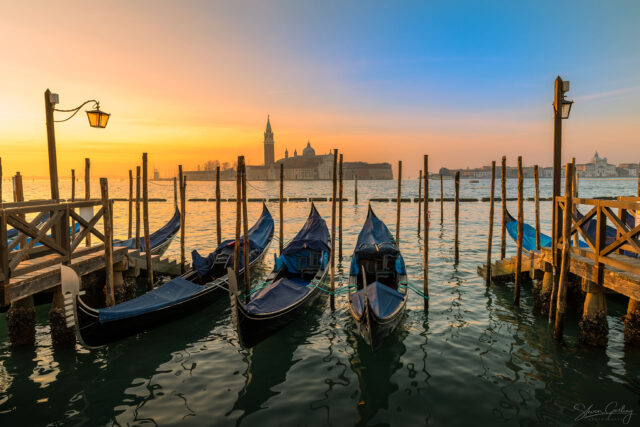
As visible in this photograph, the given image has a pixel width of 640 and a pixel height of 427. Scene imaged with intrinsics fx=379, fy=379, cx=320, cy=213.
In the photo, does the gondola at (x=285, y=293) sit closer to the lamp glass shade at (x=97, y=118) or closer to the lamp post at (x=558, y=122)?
the lamp glass shade at (x=97, y=118)

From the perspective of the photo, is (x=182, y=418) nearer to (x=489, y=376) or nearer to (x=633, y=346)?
(x=489, y=376)

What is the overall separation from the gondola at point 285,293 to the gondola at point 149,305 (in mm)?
1182

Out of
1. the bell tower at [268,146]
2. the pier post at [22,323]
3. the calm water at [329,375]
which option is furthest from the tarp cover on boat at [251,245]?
the bell tower at [268,146]

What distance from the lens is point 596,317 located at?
5.76m

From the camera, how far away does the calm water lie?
4.43 m

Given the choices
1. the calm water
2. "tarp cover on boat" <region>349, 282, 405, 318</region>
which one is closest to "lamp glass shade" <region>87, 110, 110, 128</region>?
the calm water

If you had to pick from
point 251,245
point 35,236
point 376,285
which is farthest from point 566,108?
point 35,236

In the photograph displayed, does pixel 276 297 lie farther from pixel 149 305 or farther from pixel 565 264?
pixel 565 264

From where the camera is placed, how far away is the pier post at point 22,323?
19.2 ft

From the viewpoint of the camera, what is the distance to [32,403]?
15.2ft

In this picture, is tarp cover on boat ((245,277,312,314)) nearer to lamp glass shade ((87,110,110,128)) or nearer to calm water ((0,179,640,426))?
calm water ((0,179,640,426))

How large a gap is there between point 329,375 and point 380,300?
1657 millimetres

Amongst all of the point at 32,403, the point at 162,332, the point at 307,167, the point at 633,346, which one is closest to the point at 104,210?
the point at 162,332

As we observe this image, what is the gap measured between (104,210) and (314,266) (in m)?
4.68
